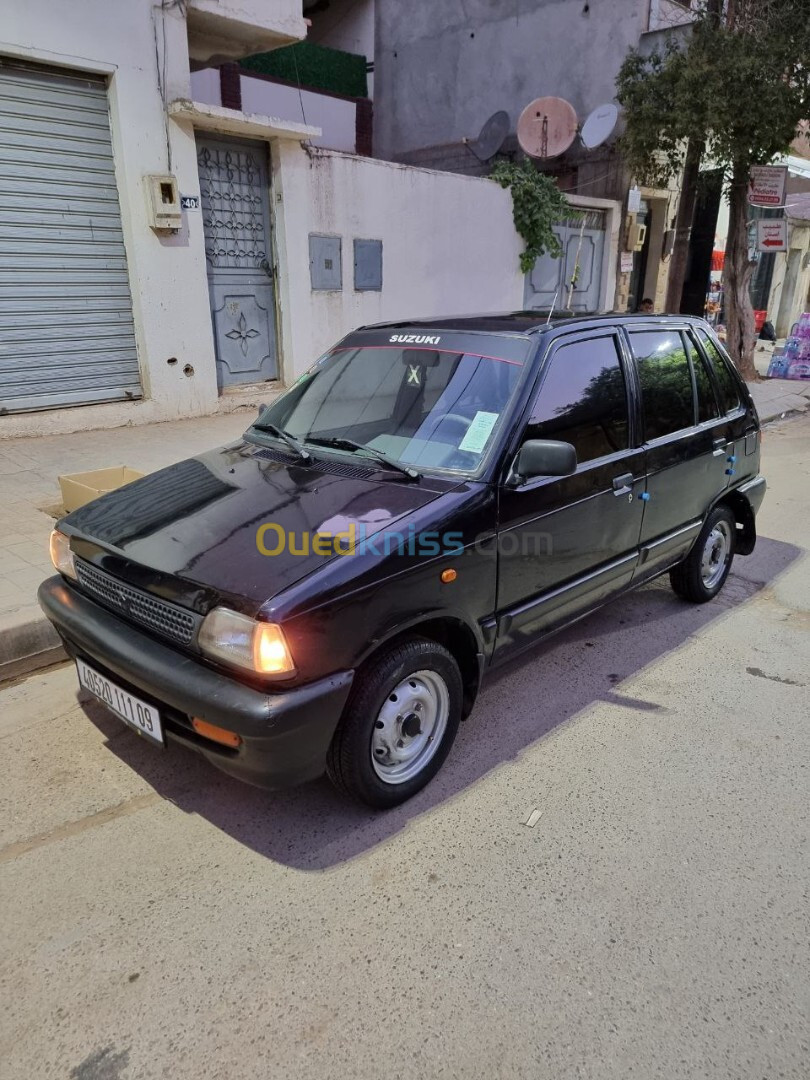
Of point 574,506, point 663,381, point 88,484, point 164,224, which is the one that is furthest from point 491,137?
point 574,506

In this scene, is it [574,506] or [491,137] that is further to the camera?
[491,137]

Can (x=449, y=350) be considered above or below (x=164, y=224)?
below

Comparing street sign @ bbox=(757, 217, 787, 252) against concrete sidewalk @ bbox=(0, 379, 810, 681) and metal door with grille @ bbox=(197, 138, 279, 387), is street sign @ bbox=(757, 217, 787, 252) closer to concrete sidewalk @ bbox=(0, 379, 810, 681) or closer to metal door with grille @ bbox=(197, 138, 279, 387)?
metal door with grille @ bbox=(197, 138, 279, 387)

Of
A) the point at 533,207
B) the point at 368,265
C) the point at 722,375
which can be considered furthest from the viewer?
the point at 533,207

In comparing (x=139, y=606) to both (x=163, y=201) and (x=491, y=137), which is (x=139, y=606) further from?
(x=491, y=137)

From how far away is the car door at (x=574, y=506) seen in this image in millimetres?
3154

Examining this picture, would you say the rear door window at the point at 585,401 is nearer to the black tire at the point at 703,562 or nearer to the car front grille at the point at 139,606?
the black tire at the point at 703,562

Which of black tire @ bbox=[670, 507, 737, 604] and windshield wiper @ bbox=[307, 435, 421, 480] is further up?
windshield wiper @ bbox=[307, 435, 421, 480]

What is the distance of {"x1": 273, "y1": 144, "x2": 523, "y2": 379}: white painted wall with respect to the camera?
379 inches

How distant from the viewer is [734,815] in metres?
2.86

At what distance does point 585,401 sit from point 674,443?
85 cm

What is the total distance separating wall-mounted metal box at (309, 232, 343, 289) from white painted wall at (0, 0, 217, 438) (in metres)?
1.80

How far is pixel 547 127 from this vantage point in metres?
14.0

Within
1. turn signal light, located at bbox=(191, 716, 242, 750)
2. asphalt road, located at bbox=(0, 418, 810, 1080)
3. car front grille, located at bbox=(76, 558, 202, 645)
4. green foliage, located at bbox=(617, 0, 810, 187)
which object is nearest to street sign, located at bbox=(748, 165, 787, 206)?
green foliage, located at bbox=(617, 0, 810, 187)
